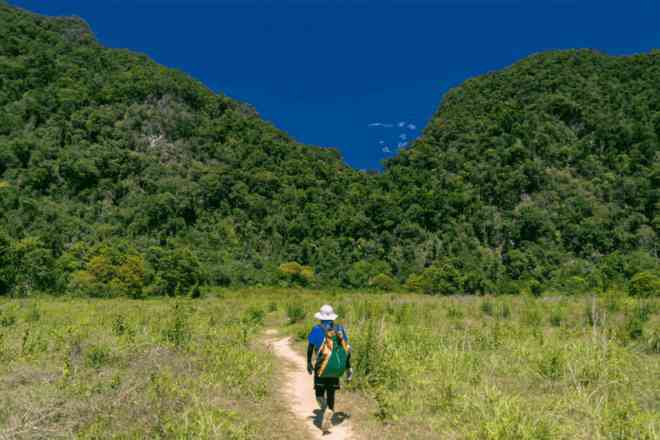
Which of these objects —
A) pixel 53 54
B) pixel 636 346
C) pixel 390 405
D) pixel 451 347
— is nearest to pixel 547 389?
pixel 451 347

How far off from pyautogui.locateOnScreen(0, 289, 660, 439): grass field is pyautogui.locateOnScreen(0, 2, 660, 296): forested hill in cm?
3331

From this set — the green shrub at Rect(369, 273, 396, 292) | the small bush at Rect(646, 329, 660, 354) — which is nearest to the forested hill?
the green shrub at Rect(369, 273, 396, 292)

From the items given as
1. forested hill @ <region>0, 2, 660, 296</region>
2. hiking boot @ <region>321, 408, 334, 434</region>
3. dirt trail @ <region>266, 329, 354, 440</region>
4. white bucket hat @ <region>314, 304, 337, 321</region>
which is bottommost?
dirt trail @ <region>266, 329, 354, 440</region>

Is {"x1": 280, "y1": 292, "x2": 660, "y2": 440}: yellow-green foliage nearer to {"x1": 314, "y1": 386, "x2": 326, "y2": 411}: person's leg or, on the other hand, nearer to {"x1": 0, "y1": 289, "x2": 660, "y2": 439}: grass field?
{"x1": 0, "y1": 289, "x2": 660, "y2": 439}: grass field

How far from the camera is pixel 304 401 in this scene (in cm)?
790

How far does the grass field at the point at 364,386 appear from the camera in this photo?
5473mm

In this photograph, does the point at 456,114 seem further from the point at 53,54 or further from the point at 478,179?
the point at 53,54

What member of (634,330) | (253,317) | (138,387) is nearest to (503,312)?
(634,330)

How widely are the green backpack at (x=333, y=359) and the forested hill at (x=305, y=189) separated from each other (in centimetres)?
3750

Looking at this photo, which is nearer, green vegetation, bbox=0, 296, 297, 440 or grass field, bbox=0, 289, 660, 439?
green vegetation, bbox=0, 296, 297, 440

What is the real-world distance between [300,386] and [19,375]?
5.06 m

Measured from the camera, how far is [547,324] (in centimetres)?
1484

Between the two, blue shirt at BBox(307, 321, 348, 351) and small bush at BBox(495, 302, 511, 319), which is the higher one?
blue shirt at BBox(307, 321, 348, 351)

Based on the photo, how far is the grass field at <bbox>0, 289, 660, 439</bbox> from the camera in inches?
215
